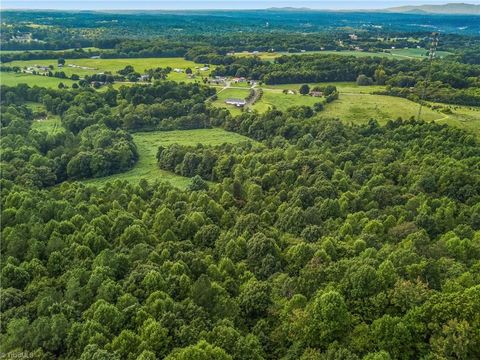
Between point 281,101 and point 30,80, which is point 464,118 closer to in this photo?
point 281,101

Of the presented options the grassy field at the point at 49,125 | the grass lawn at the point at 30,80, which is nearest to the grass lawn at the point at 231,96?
the grassy field at the point at 49,125

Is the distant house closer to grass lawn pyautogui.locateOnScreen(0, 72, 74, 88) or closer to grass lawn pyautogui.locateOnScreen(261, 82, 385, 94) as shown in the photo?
grass lawn pyautogui.locateOnScreen(261, 82, 385, 94)

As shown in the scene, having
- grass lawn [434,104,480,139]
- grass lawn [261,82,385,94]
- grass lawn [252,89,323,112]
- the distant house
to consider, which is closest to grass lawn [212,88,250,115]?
the distant house

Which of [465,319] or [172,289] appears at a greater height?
[465,319]

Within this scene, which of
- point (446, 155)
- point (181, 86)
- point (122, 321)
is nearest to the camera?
point (122, 321)

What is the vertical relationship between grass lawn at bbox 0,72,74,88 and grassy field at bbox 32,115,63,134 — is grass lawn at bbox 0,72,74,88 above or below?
above

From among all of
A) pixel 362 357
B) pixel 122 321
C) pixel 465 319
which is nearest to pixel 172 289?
pixel 122 321

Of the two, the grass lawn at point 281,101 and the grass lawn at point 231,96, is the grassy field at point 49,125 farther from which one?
the grass lawn at point 281,101

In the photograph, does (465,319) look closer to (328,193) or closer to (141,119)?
(328,193)
